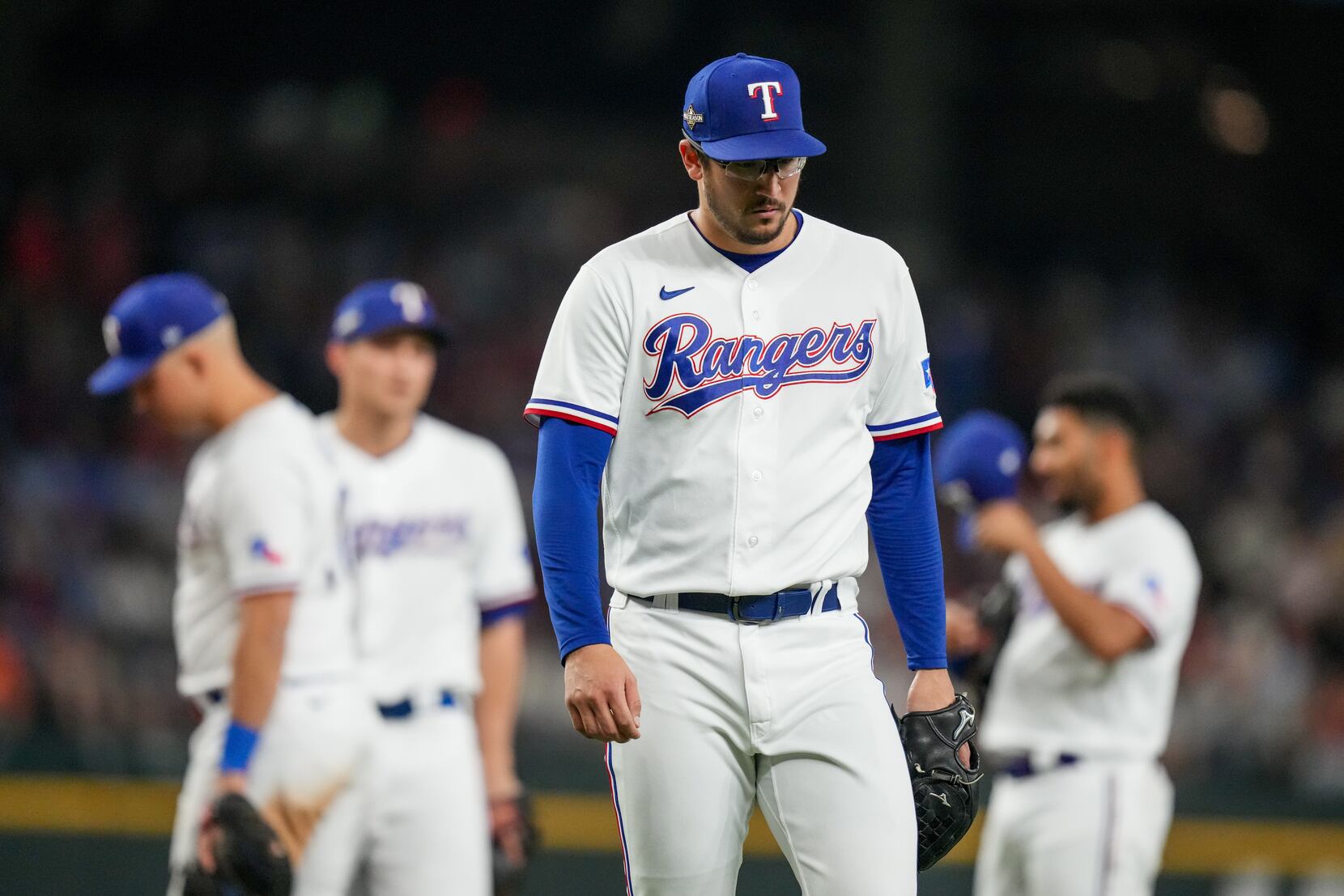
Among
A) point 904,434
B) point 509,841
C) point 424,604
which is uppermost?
point 904,434

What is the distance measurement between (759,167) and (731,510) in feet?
1.95

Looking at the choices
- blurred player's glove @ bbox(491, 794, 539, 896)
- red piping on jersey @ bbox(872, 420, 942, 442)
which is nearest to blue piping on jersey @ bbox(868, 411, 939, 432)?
red piping on jersey @ bbox(872, 420, 942, 442)

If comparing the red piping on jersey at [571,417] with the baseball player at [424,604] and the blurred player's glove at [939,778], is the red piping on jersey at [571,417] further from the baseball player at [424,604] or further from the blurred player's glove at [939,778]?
the baseball player at [424,604]

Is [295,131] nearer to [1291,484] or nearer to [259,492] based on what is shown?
[1291,484]

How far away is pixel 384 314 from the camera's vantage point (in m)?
4.62

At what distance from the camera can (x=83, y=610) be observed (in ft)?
28.8

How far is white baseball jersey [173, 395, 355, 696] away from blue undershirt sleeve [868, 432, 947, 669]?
1224 mm

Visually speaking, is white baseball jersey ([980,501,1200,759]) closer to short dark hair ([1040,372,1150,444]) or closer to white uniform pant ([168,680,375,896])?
short dark hair ([1040,372,1150,444])

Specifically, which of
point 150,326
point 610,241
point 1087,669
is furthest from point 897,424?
point 610,241

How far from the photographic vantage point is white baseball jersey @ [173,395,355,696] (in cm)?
340

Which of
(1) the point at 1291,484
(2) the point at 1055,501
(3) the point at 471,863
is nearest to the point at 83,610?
(3) the point at 471,863

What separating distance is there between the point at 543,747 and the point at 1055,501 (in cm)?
325

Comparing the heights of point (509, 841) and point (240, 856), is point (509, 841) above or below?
below

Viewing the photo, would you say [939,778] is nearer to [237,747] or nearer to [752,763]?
[752,763]
